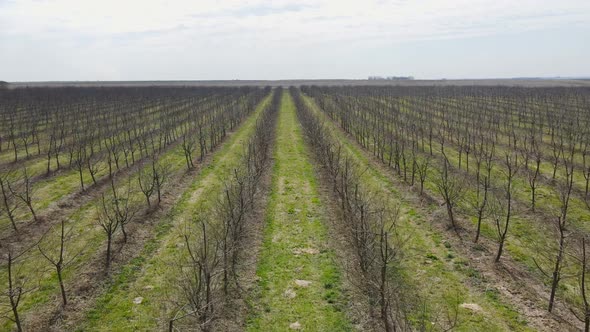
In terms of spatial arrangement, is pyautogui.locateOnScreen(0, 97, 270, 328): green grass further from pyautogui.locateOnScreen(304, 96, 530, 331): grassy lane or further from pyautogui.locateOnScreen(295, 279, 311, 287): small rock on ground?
pyautogui.locateOnScreen(304, 96, 530, 331): grassy lane

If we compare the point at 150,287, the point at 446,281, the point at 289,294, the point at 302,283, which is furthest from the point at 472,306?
the point at 150,287

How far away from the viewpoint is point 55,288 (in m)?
12.7

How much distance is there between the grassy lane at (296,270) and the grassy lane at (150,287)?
2.83m

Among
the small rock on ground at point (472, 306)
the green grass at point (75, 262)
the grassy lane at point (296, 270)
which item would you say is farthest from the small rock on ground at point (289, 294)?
the green grass at point (75, 262)

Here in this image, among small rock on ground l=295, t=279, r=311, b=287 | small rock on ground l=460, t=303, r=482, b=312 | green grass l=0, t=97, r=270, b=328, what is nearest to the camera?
small rock on ground l=460, t=303, r=482, b=312

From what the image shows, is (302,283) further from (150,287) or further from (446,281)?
(150,287)

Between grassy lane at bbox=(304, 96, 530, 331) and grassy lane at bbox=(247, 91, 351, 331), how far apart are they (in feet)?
8.42

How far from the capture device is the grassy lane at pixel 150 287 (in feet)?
36.4

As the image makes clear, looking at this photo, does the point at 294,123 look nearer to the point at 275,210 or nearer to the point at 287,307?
the point at 275,210

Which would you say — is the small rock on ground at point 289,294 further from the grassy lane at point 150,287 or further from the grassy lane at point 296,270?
the grassy lane at point 150,287

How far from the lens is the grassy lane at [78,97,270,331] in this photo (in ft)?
36.4

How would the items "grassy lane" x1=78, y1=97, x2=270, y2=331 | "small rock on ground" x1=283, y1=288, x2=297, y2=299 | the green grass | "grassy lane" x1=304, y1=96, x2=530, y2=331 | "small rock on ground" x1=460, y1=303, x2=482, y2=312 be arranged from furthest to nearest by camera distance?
1. "small rock on ground" x1=283, y1=288, x2=297, y2=299
2. the green grass
3. "small rock on ground" x1=460, y1=303, x2=482, y2=312
4. "grassy lane" x1=78, y1=97, x2=270, y2=331
5. "grassy lane" x1=304, y1=96, x2=530, y2=331

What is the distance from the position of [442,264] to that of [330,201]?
7905 mm

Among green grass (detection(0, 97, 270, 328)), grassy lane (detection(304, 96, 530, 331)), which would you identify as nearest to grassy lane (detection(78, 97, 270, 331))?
green grass (detection(0, 97, 270, 328))
